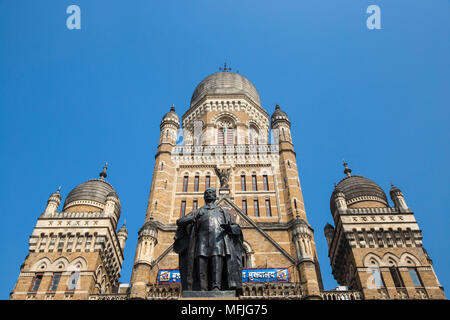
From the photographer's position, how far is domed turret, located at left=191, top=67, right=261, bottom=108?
39406 mm

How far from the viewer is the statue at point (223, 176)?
28.3 m

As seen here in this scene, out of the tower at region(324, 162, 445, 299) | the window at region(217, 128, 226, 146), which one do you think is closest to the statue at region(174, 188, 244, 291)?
the tower at region(324, 162, 445, 299)

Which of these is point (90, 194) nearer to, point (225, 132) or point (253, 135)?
point (225, 132)

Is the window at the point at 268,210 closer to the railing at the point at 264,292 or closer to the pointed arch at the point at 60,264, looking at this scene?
the railing at the point at 264,292

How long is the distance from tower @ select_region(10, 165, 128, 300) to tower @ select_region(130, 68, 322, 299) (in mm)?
3045

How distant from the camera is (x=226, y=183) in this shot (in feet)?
93.2

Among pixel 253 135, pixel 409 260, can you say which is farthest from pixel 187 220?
pixel 253 135

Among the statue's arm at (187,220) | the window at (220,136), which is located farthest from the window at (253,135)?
the statue's arm at (187,220)

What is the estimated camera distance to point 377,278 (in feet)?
72.5

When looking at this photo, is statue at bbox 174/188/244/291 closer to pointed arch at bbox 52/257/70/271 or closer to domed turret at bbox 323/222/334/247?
pointed arch at bbox 52/257/70/271

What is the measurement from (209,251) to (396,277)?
62.9 feet
